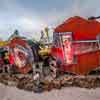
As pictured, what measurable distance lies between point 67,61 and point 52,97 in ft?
13.8

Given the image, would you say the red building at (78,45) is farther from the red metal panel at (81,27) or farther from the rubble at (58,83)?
the rubble at (58,83)

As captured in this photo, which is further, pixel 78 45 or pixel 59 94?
pixel 78 45

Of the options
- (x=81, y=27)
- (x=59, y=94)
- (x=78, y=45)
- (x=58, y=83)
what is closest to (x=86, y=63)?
(x=78, y=45)

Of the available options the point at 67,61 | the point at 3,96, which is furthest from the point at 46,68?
the point at 3,96

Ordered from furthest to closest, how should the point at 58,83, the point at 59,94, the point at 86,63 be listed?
1. the point at 86,63
2. the point at 58,83
3. the point at 59,94

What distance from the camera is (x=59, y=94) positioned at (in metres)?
16.7

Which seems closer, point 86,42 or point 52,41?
point 86,42

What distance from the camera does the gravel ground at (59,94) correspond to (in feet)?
52.2

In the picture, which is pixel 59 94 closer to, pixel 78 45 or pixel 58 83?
pixel 58 83

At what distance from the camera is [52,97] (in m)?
16.4

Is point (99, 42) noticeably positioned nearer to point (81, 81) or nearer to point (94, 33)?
point (94, 33)

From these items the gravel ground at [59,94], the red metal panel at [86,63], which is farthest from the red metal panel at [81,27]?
the gravel ground at [59,94]

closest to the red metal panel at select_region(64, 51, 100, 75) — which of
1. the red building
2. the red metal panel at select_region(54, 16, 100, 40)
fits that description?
the red building

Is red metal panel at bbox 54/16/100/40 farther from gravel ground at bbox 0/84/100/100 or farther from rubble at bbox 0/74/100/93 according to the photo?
gravel ground at bbox 0/84/100/100
